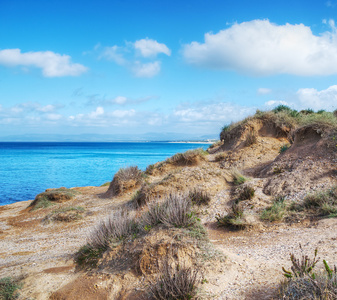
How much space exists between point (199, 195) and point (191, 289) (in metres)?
6.85

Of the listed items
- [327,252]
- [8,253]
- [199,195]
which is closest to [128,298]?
[327,252]

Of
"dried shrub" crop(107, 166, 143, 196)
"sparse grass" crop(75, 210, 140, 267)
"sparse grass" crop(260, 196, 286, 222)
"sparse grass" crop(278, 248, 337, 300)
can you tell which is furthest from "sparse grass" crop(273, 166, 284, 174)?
"sparse grass" crop(278, 248, 337, 300)

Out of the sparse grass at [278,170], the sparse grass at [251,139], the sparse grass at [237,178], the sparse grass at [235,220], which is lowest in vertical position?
the sparse grass at [235,220]

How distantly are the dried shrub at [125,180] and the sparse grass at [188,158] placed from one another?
258 cm

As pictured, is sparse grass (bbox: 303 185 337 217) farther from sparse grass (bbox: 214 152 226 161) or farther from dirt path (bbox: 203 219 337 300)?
sparse grass (bbox: 214 152 226 161)

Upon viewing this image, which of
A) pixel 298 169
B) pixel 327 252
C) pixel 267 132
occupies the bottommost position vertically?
pixel 327 252

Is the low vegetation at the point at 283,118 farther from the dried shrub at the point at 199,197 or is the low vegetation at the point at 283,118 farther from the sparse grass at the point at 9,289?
the sparse grass at the point at 9,289

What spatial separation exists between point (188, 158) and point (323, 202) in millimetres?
9967

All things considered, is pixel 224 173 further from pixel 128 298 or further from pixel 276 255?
pixel 128 298

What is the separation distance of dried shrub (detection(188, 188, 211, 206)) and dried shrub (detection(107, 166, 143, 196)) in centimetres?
566

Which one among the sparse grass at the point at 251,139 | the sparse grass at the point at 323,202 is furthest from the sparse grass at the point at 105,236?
the sparse grass at the point at 251,139

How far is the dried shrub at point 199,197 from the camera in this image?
10641mm

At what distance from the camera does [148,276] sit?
187 inches

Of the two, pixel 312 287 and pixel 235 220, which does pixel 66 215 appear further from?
pixel 312 287
